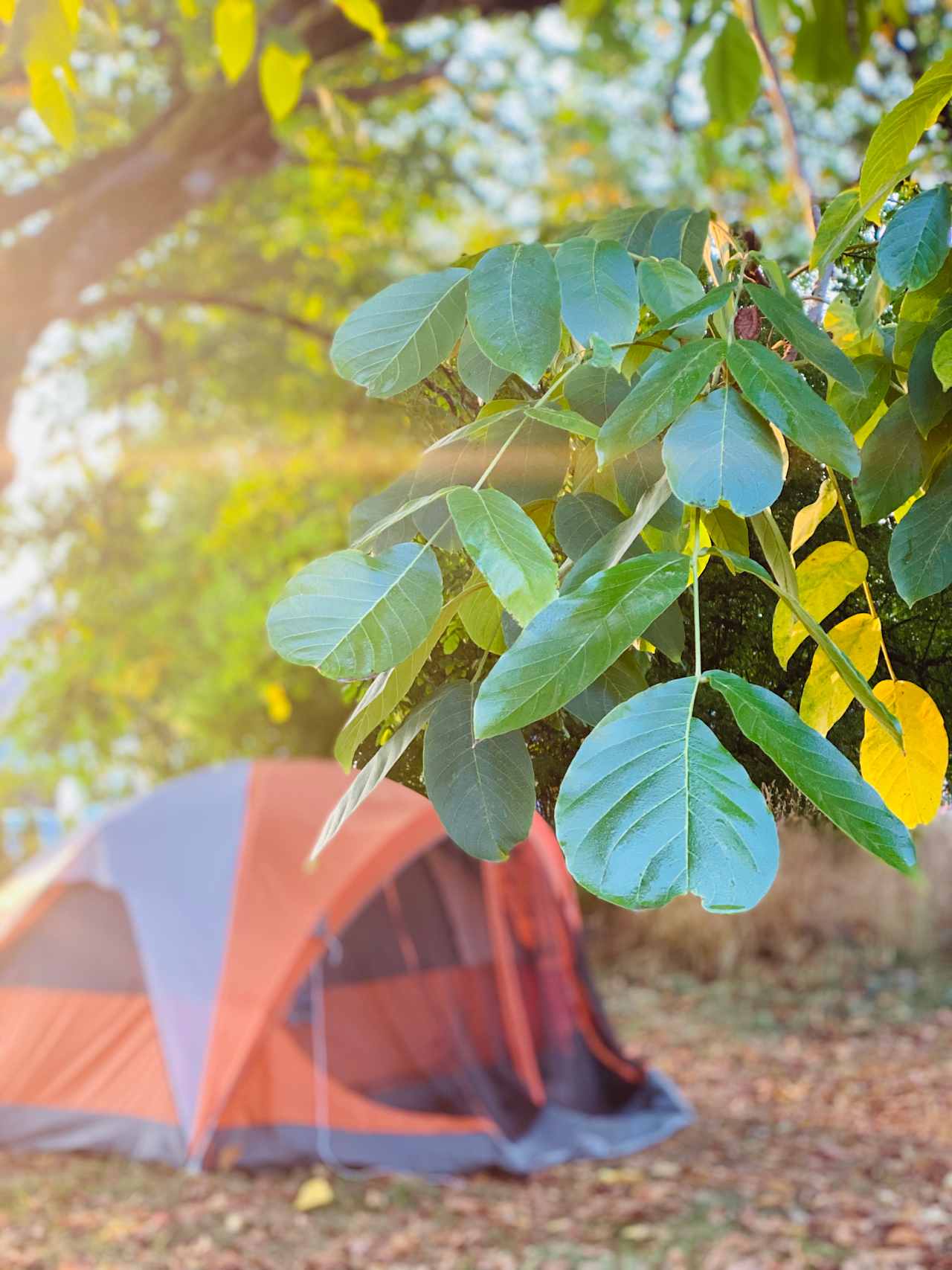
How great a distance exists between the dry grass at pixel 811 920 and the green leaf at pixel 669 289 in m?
5.61

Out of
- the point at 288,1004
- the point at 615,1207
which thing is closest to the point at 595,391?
the point at 615,1207

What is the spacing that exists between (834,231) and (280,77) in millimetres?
1324

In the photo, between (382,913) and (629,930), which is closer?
(382,913)

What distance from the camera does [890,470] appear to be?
0.61 meters

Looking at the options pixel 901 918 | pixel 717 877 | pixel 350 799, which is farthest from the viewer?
pixel 901 918

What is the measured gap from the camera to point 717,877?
0.39m

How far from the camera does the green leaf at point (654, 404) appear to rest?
46 cm

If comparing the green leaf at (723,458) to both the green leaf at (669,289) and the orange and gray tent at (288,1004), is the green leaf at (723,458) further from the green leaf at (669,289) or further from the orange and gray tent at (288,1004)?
the orange and gray tent at (288,1004)

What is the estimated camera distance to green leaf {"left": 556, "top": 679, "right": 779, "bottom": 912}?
0.39m

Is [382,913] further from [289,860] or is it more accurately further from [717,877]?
[717,877]

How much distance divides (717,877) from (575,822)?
0.16ft

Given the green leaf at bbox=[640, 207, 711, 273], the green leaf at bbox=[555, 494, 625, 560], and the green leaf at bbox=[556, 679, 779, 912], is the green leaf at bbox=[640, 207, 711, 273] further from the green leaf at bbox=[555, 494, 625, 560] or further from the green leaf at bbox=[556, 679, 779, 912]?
the green leaf at bbox=[556, 679, 779, 912]

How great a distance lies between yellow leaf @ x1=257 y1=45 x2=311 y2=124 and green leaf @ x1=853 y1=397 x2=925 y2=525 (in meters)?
1.32

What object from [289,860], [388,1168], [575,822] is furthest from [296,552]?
[575,822]
